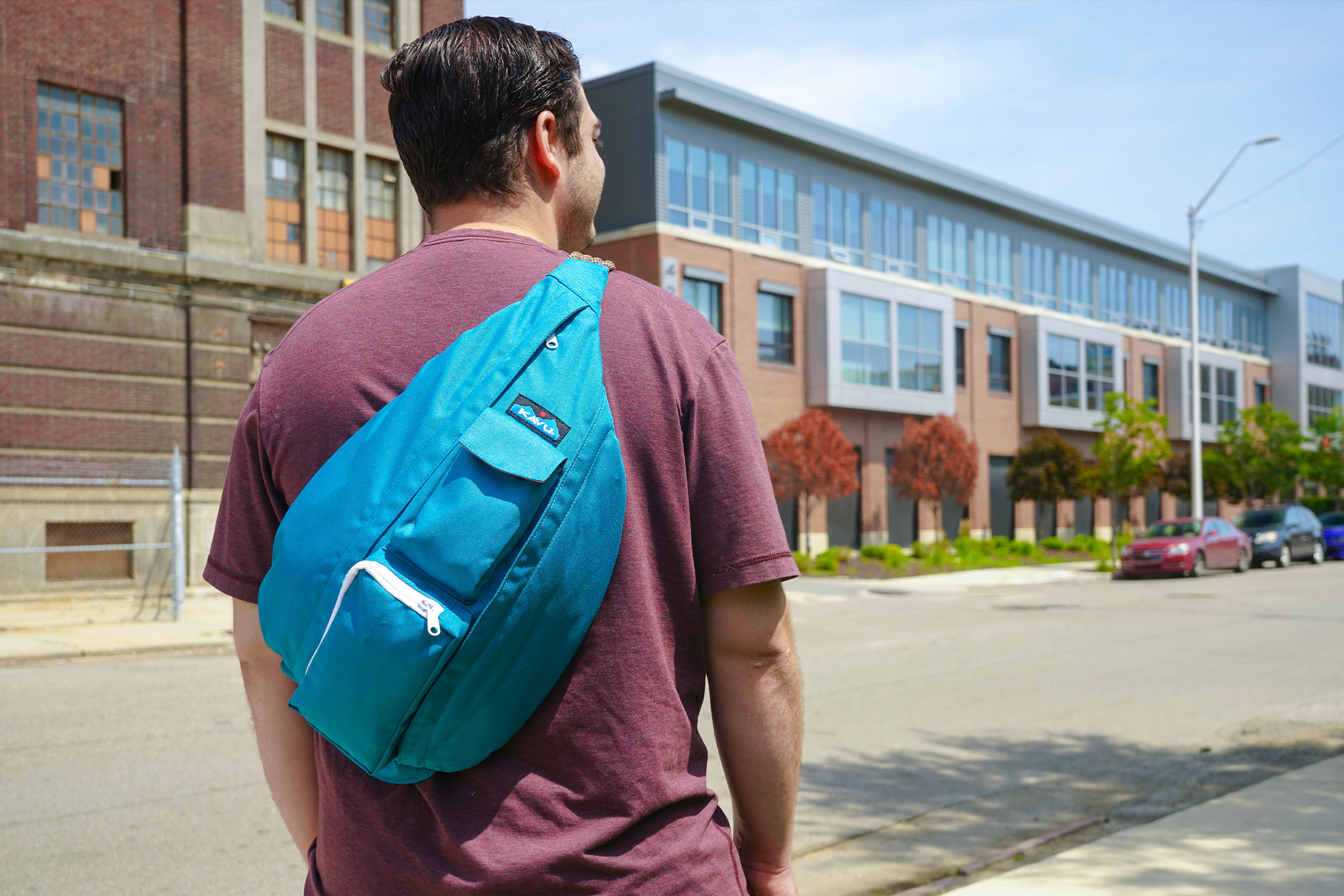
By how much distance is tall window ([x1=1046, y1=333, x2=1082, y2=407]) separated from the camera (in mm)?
43188

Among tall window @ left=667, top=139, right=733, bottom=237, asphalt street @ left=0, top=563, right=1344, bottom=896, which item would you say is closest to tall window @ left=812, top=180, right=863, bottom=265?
tall window @ left=667, top=139, right=733, bottom=237

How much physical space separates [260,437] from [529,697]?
56cm

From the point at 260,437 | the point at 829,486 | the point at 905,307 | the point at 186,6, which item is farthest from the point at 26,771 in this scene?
the point at 905,307

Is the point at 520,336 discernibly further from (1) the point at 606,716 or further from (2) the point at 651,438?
(1) the point at 606,716

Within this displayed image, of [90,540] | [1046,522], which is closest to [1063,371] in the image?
[1046,522]

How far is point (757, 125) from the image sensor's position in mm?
32844

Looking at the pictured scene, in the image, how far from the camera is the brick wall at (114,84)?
16953 millimetres

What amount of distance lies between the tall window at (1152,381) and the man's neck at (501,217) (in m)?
51.7

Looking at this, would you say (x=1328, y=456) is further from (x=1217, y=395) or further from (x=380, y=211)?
(x=380, y=211)

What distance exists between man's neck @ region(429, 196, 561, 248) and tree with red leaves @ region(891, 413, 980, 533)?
3201 centimetres

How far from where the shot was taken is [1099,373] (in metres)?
45.8

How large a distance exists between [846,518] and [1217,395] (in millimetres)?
26977

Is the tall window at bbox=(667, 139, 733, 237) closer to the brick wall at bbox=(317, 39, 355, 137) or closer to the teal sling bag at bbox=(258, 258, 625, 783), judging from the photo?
the brick wall at bbox=(317, 39, 355, 137)

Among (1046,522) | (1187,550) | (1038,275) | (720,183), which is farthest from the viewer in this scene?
(1038,275)
